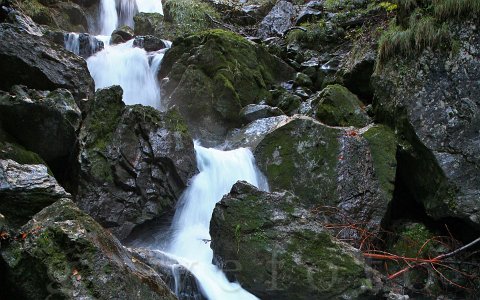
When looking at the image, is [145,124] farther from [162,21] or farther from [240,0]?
[240,0]

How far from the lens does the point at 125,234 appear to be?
5695 millimetres

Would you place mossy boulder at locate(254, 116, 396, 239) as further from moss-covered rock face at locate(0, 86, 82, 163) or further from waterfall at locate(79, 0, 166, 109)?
waterfall at locate(79, 0, 166, 109)

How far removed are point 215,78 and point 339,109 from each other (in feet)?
9.28

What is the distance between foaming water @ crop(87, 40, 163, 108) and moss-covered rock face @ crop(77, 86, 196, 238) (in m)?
2.81

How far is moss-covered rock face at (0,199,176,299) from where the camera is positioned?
10.0 ft

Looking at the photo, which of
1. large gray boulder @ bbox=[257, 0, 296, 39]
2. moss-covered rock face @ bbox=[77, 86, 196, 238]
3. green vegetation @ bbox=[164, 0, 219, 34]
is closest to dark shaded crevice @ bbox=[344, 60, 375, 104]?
moss-covered rock face @ bbox=[77, 86, 196, 238]

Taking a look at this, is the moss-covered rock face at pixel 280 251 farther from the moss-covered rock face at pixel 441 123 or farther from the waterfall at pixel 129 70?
the waterfall at pixel 129 70

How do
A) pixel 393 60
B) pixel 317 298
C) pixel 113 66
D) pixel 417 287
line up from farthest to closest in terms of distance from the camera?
1. pixel 113 66
2. pixel 393 60
3. pixel 417 287
4. pixel 317 298

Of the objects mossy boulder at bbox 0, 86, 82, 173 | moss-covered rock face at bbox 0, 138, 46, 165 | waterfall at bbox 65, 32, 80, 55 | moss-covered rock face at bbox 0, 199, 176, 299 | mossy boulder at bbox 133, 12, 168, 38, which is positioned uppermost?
mossy boulder at bbox 133, 12, 168, 38

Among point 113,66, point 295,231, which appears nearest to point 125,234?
point 295,231

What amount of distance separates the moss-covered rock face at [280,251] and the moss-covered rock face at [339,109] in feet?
9.78

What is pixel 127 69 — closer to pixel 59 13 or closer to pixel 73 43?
pixel 73 43

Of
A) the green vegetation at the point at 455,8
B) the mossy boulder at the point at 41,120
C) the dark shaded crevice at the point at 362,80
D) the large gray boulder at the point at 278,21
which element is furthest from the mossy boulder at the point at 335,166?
the large gray boulder at the point at 278,21

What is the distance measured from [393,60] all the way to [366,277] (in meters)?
3.93
